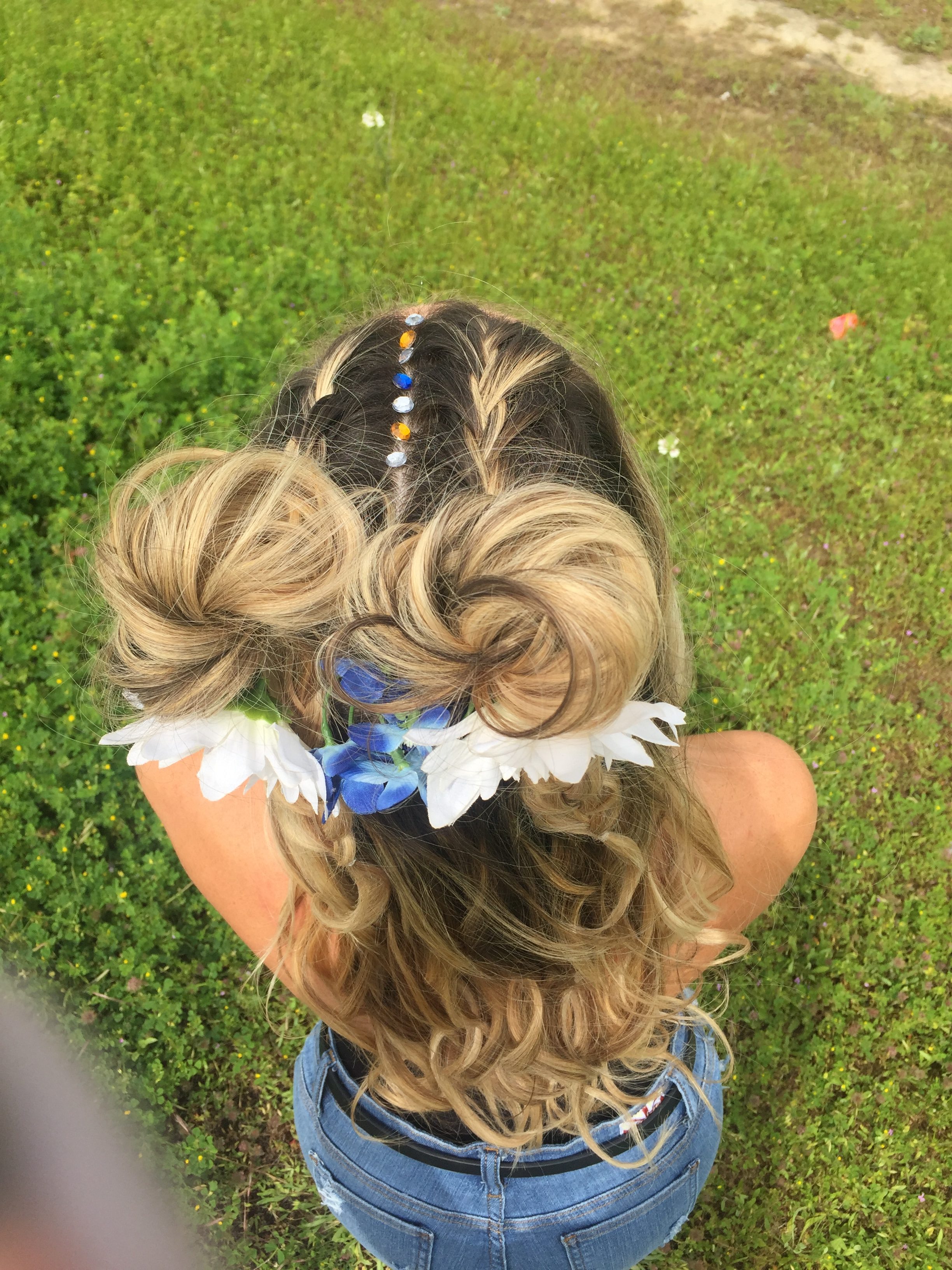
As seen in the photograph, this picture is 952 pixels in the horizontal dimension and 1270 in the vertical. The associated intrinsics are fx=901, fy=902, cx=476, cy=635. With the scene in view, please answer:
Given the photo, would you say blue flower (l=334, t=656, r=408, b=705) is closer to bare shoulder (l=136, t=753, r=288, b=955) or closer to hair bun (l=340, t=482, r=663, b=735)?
hair bun (l=340, t=482, r=663, b=735)

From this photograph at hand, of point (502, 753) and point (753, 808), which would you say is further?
point (753, 808)

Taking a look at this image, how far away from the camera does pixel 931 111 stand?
14.9 ft

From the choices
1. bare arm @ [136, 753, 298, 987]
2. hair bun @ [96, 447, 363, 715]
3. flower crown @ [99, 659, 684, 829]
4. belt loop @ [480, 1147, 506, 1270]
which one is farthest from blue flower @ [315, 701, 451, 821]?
belt loop @ [480, 1147, 506, 1270]

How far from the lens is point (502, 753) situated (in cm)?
94

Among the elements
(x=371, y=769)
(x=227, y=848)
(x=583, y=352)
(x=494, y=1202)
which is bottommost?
(x=494, y=1202)

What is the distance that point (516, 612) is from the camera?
90 cm

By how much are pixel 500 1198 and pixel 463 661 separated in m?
1.08

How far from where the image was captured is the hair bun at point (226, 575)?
0.97m

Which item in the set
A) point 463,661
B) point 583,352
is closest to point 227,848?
point 463,661

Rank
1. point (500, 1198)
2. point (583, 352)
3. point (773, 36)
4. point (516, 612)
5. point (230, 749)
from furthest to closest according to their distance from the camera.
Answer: point (773, 36) < point (583, 352) < point (500, 1198) < point (230, 749) < point (516, 612)

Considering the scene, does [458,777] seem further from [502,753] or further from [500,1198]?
[500,1198]

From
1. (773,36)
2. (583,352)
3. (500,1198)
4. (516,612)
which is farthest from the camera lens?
(773,36)

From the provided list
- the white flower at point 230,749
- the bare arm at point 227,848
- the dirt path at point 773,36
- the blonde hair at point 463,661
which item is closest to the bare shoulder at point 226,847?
the bare arm at point 227,848

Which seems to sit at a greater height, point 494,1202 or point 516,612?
point 516,612
